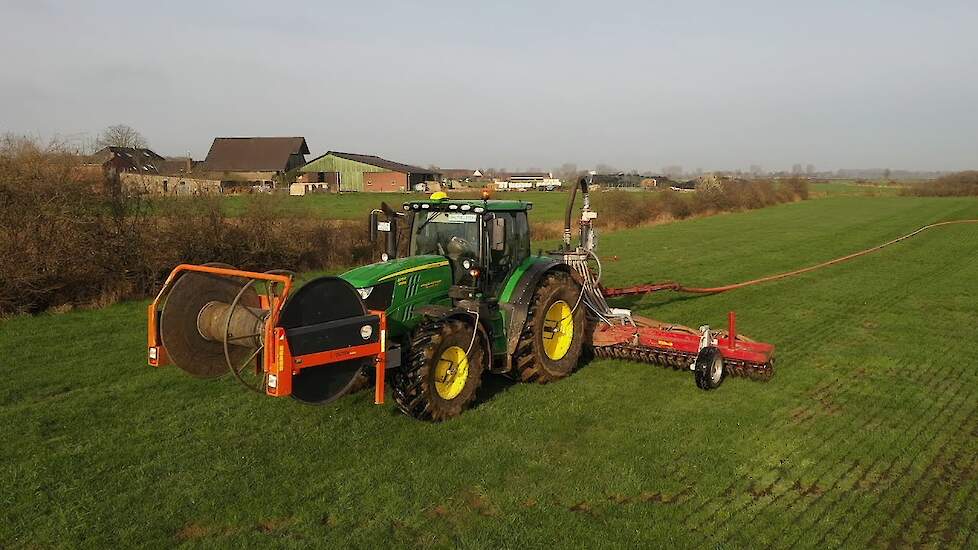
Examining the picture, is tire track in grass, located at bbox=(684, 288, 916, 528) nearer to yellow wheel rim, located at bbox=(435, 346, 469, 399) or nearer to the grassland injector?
the grassland injector

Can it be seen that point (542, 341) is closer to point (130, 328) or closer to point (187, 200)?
point (130, 328)

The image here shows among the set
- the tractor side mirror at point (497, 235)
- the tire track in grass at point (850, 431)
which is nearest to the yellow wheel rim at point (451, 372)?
the tractor side mirror at point (497, 235)

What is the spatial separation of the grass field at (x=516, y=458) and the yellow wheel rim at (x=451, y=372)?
1.02ft

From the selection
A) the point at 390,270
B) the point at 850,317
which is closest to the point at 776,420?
the point at 390,270

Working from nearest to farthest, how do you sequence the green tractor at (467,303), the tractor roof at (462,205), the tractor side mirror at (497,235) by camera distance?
the green tractor at (467,303), the tractor side mirror at (497,235), the tractor roof at (462,205)

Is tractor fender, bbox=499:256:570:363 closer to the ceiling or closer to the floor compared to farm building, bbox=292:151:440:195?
closer to the floor

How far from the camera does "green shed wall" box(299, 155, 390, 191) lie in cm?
5775

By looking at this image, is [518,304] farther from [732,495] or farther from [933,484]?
[933,484]

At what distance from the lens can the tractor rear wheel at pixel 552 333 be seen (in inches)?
303

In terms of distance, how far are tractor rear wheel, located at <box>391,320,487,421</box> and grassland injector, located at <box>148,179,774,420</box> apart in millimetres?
13

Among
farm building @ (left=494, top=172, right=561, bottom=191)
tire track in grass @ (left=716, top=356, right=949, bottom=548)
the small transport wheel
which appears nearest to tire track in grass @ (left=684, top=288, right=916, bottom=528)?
tire track in grass @ (left=716, top=356, right=949, bottom=548)

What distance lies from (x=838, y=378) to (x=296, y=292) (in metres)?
6.74

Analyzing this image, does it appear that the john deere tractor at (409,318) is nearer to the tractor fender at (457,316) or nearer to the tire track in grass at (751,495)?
the tractor fender at (457,316)

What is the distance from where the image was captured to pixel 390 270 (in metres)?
6.85
